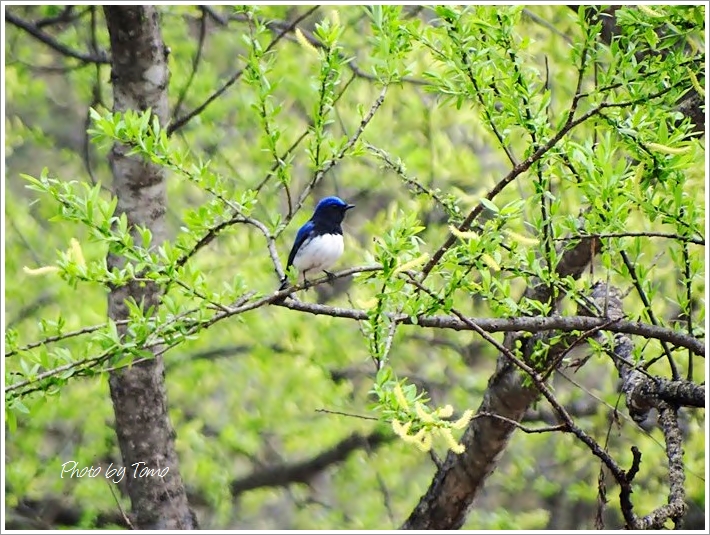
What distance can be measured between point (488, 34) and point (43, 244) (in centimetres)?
482

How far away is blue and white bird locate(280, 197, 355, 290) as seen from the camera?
4250 mm

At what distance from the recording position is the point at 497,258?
2410mm

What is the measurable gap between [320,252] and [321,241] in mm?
63

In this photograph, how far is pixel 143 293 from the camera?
3932 mm

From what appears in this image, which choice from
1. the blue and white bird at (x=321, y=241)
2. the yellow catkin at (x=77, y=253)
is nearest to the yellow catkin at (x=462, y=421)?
the yellow catkin at (x=77, y=253)

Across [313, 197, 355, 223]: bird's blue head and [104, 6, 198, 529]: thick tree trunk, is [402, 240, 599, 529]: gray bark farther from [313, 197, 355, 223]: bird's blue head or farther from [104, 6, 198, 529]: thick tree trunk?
[104, 6, 198, 529]: thick tree trunk

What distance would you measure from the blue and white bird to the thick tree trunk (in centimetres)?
73

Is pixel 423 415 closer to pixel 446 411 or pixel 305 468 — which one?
pixel 446 411

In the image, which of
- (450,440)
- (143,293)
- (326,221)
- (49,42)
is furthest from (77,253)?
(49,42)

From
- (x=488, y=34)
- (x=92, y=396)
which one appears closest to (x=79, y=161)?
(x=92, y=396)

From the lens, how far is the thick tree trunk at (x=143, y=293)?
12.1 ft

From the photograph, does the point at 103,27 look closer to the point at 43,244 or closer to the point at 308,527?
the point at 43,244

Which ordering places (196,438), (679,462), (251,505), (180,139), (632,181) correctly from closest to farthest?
(632,181) → (679,462) → (180,139) → (196,438) → (251,505)

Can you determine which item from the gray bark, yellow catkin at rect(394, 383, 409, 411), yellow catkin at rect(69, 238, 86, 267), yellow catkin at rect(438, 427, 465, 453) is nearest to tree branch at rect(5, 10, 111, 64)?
yellow catkin at rect(69, 238, 86, 267)
